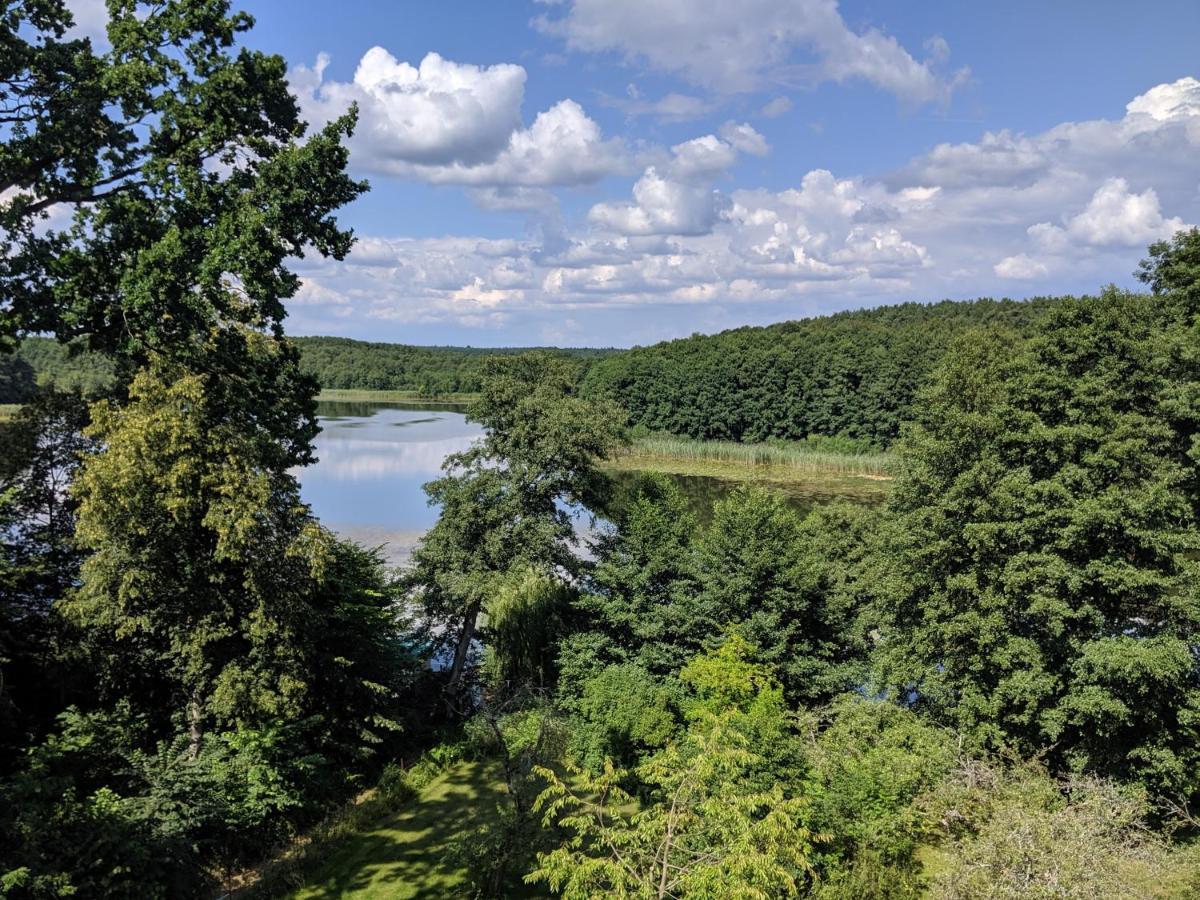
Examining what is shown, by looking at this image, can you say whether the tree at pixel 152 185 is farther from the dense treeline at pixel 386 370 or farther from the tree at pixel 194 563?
the dense treeline at pixel 386 370

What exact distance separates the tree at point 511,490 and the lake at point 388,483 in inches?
58.5

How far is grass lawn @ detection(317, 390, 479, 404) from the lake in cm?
4614

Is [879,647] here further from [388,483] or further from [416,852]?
[388,483]

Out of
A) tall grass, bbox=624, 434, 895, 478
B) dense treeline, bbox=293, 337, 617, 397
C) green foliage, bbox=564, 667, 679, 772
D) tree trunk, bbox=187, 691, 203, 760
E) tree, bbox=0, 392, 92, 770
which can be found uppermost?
dense treeline, bbox=293, 337, 617, 397

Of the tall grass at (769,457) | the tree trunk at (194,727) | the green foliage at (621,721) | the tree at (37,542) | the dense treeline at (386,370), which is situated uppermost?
the dense treeline at (386,370)

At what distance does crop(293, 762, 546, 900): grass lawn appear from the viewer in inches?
450

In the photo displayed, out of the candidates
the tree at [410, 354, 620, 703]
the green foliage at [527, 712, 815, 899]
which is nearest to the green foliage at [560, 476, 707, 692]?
the tree at [410, 354, 620, 703]

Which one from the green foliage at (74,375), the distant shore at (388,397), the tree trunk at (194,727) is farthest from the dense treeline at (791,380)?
the tree trunk at (194,727)

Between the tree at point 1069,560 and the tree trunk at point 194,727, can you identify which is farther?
the tree at point 1069,560

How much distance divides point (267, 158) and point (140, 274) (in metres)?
2.61

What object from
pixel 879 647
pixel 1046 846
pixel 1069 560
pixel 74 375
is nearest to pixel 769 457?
pixel 879 647

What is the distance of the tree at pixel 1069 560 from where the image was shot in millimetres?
12734

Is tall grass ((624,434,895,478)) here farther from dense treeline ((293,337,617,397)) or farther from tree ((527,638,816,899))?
dense treeline ((293,337,617,397))

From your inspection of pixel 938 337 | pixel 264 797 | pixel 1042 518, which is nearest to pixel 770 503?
pixel 1042 518
